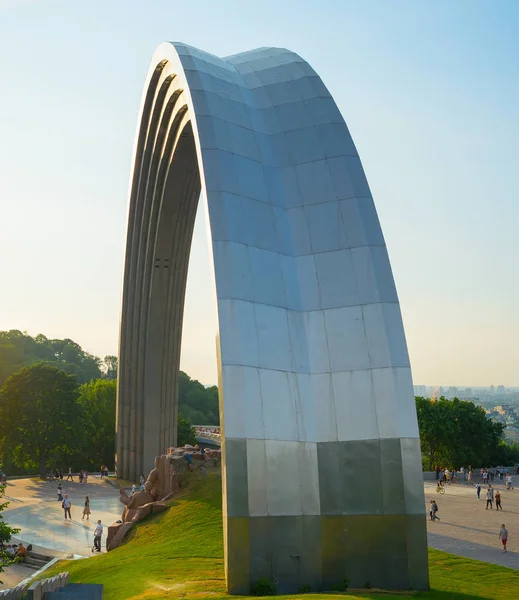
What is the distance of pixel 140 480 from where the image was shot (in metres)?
47.9

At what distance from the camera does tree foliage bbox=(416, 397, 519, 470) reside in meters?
71.3

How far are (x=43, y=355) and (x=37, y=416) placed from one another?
262 ft

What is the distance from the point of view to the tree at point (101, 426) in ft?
233

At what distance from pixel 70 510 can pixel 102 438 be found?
1303 inches

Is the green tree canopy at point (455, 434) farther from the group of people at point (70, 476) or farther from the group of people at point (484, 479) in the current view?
the group of people at point (70, 476)

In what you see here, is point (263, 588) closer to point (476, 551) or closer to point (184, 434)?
point (476, 551)

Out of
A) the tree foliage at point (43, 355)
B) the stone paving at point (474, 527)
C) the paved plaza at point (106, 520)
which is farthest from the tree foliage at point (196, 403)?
the stone paving at point (474, 527)

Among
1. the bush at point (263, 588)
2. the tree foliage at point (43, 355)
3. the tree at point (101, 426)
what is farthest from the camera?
the tree foliage at point (43, 355)

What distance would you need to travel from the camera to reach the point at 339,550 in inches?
692

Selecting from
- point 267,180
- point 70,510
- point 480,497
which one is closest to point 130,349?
point 70,510

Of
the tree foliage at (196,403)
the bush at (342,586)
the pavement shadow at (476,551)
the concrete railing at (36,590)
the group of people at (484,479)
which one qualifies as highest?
the tree foliage at (196,403)

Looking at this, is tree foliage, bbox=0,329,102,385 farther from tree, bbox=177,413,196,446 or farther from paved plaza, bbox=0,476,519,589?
paved plaza, bbox=0,476,519,589

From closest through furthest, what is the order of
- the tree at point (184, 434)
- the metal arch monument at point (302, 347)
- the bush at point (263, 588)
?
the bush at point (263, 588)
the metal arch monument at point (302, 347)
the tree at point (184, 434)

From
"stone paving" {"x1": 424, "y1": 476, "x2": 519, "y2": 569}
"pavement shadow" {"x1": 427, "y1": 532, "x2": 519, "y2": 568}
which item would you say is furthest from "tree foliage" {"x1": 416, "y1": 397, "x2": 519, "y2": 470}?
"pavement shadow" {"x1": 427, "y1": 532, "x2": 519, "y2": 568}
